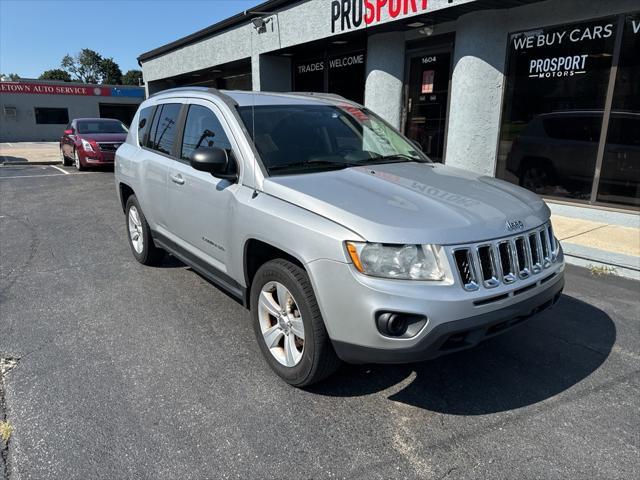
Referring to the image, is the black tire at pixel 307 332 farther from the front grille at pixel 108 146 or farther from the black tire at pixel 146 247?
the front grille at pixel 108 146

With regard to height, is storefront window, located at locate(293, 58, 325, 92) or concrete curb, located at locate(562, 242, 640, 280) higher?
storefront window, located at locate(293, 58, 325, 92)

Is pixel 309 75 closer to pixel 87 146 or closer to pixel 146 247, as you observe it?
pixel 87 146

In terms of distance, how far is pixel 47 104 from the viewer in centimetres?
3681

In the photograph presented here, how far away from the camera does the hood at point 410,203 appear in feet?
8.38

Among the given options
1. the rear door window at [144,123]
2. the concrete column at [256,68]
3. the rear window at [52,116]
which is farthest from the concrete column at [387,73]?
the rear window at [52,116]

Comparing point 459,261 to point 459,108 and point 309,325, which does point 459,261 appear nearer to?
point 309,325

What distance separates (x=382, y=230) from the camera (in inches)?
98.8

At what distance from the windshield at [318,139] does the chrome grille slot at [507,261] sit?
1.30 meters

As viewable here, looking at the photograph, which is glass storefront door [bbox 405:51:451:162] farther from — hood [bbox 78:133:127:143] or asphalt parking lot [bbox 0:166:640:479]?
hood [bbox 78:133:127:143]

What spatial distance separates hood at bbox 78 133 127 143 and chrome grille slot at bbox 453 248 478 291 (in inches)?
564

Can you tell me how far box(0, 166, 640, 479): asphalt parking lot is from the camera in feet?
8.07

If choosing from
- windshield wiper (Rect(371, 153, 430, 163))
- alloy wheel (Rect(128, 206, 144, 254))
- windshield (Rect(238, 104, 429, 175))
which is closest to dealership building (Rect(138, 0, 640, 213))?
windshield (Rect(238, 104, 429, 175))

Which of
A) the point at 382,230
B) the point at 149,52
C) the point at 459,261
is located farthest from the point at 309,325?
the point at 149,52

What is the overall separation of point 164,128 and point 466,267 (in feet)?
11.2
